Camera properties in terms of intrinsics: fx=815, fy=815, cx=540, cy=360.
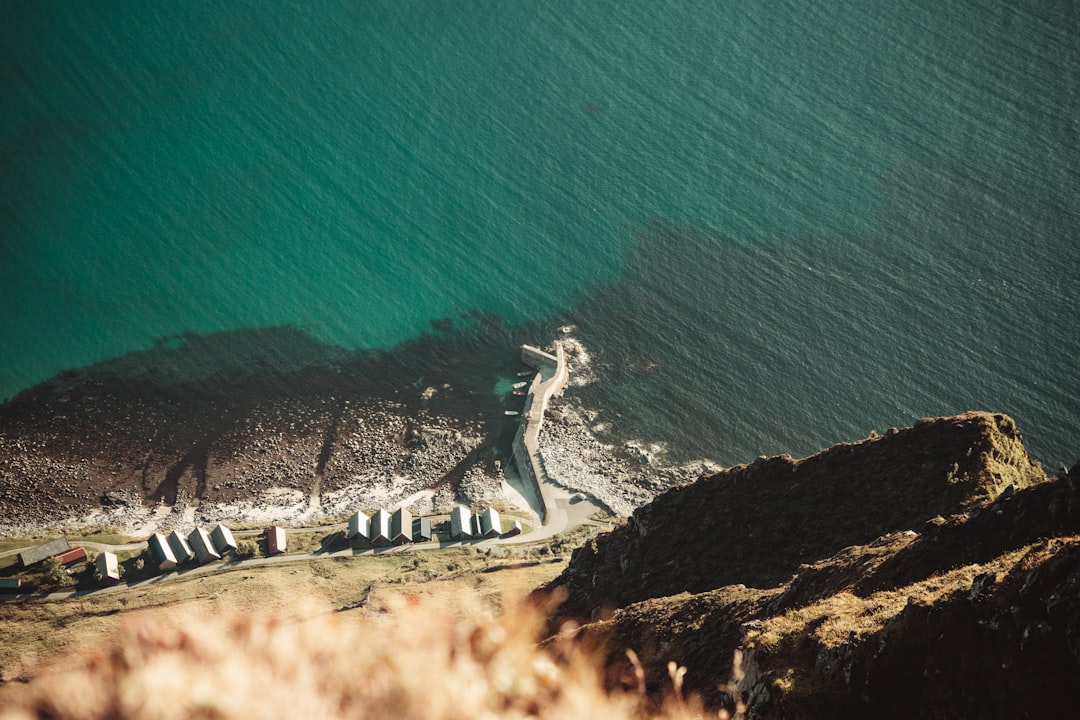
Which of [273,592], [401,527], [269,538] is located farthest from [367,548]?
[273,592]

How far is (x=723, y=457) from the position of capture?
82438mm

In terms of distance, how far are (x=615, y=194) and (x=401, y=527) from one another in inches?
2498

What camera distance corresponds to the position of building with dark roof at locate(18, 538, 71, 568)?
6053cm

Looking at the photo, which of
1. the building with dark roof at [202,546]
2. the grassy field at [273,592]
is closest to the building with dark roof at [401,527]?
the grassy field at [273,592]

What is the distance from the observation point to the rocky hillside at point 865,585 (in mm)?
20438

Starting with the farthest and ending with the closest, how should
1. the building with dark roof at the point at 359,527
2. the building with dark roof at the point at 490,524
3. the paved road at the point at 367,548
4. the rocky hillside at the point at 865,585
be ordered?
the building with dark roof at the point at 490,524 < the building with dark roof at the point at 359,527 < the paved road at the point at 367,548 < the rocky hillside at the point at 865,585

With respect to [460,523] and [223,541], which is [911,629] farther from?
[223,541]

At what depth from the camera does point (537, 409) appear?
271 ft

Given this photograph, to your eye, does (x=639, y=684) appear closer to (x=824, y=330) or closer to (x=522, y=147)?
(x=824, y=330)

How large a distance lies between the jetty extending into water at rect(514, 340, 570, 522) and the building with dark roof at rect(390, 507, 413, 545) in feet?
39.2

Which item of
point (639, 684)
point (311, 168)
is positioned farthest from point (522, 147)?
point (639, 684)

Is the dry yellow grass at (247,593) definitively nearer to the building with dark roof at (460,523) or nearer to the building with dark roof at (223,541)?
the building with dark roof at (223,541)

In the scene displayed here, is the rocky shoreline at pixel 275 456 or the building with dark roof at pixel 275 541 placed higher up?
the rocky shoreline at pixel 275 456

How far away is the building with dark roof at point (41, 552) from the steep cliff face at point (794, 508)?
4153 cm
